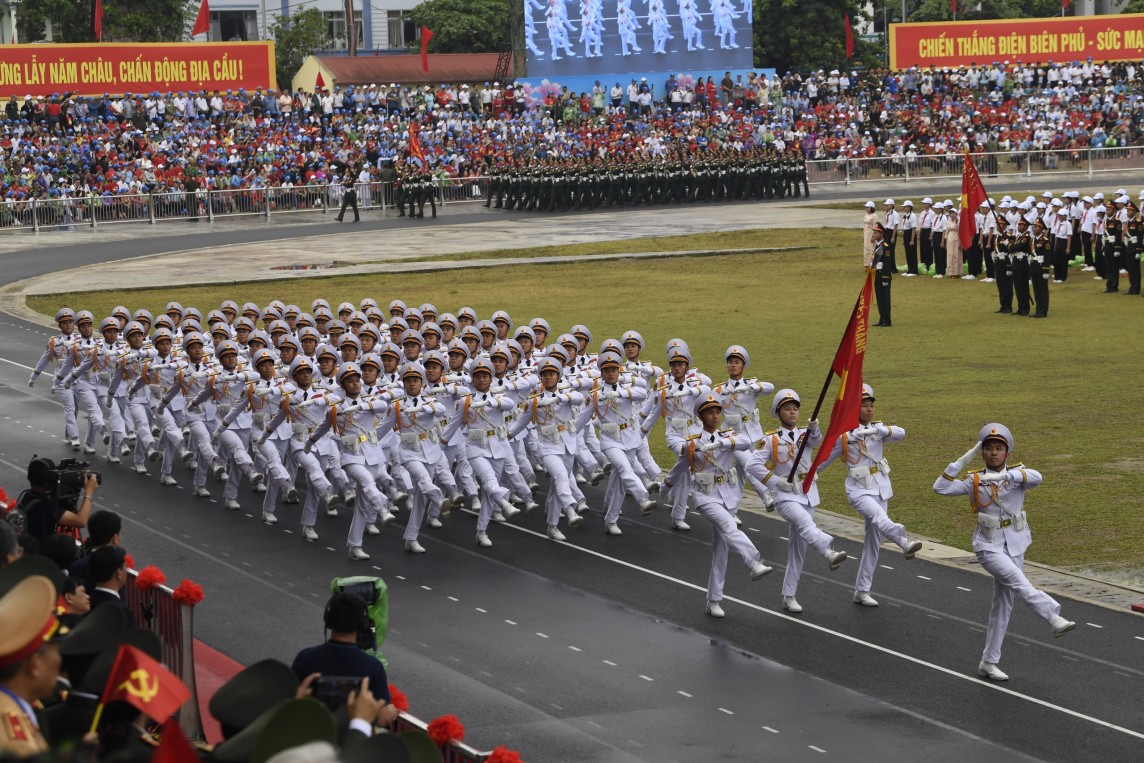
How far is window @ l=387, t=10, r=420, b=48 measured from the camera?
86688 millimetres

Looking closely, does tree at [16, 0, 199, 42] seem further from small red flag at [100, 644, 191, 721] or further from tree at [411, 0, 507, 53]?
small red flag at [100, 644, 191, 721]

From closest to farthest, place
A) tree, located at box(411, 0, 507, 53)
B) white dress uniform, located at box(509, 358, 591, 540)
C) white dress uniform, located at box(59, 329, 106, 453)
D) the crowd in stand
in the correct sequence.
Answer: white dress uniform, located at box(509, 358, 591, 540)
white dress uniform, located at box(59, 329, 106, 453)
the crowd in stand
tree, located at box(411, 0, 507, 53)

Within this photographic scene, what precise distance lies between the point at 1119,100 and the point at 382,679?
57.8 m

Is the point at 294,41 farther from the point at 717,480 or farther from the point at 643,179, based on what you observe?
the point at 717,480

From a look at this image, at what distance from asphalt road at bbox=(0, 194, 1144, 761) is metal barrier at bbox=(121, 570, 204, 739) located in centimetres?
165

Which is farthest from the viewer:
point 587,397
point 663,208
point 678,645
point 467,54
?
point 467,54

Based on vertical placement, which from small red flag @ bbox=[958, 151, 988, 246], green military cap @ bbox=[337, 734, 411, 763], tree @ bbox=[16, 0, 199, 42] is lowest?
green military cap @ bbox=[337, 734, 411, 763]

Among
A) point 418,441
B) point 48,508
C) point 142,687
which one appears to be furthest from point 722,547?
point 142,687

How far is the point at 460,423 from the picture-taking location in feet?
51.4

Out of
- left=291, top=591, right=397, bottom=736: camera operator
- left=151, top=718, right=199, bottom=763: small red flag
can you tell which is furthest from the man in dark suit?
left=151, top=718, right=199, bottom=763: small red flag

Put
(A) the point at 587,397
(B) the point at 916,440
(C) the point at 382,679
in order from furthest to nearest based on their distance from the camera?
1. (B) the point at 916,440
2. (A) the point at 587,397
3. (C) the point at 382,679

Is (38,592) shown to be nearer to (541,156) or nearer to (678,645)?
(678,645)

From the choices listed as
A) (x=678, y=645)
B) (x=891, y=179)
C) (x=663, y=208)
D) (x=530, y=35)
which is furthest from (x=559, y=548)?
(x=530, y=35)

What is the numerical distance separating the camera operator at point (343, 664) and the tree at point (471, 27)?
239 ft
